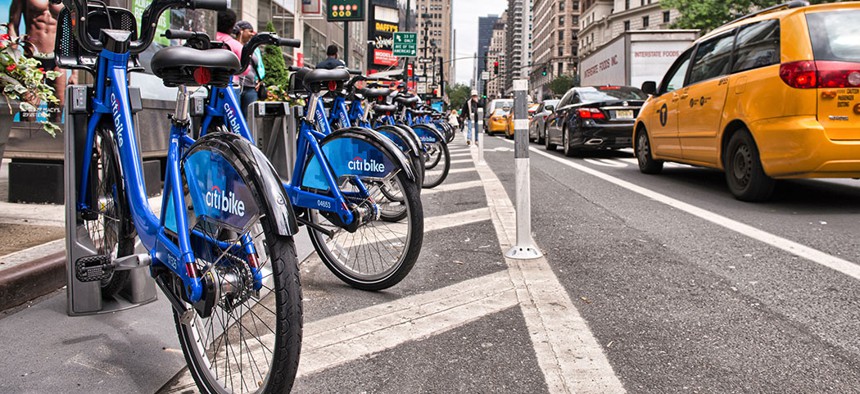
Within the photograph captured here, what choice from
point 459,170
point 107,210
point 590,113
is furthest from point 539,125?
point 107,210

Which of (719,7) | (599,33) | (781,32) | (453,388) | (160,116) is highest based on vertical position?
(599,33)

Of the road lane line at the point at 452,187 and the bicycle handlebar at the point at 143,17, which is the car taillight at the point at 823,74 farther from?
the bicycle handlebar at the point at 143,17

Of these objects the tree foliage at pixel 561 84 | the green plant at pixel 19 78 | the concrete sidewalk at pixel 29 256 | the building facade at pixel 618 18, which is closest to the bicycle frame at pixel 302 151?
the concrete sidewalk at pixel 29 256

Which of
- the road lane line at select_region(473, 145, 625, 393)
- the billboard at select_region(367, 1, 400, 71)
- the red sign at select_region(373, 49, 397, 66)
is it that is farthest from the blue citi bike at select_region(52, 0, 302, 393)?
the billboard at select_region(367, 1, 400, 71)

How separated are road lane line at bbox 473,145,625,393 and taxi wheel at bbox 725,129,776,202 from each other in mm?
3296

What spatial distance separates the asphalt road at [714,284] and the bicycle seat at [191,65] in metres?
1.86

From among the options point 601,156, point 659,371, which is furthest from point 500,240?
point 601,156

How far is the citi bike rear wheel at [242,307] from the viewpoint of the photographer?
6.70ft

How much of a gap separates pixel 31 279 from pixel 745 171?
6258 mm

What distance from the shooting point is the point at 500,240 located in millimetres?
5309

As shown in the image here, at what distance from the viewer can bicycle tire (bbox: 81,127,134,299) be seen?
3.18 meters

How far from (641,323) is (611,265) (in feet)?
3.86

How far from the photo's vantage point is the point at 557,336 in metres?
3.09

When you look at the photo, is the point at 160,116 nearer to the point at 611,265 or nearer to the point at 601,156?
the point at 611,265
